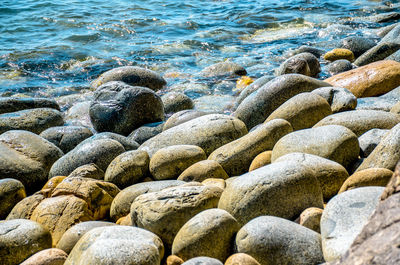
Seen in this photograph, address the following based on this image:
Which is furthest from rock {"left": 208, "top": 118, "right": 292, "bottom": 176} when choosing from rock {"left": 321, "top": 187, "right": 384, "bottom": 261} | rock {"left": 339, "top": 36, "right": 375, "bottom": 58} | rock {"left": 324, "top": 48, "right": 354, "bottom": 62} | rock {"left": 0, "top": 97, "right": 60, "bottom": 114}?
rock {"left": 339, "top": 36, "right": 375, "bottom": 58}

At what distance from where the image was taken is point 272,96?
6543 millimetres

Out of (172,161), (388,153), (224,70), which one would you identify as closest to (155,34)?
(224,70)

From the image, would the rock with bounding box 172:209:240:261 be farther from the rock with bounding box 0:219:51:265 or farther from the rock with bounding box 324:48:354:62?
the rock with bounding box 324:48:354:62

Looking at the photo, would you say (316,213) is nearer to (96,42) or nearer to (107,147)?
(107,147)

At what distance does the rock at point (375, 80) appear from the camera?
6.91 m

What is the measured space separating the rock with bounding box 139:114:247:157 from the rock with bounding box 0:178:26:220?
164cm

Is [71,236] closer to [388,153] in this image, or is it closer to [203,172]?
[203,172]

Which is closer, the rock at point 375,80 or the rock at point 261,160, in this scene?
the rock at point 261,160

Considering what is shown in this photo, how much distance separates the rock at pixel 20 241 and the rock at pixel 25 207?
2.13ft

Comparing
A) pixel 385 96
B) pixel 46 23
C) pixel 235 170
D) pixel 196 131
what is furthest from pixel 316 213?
pixel 46 23

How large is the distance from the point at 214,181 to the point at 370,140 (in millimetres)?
1550

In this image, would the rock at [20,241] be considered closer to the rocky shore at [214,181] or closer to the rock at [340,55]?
the rocky shore at [214,181]

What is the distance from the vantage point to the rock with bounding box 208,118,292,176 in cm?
500

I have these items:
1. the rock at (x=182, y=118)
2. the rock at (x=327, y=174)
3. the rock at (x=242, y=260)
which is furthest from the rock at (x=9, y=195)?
the rock at (x=242, y=260)
